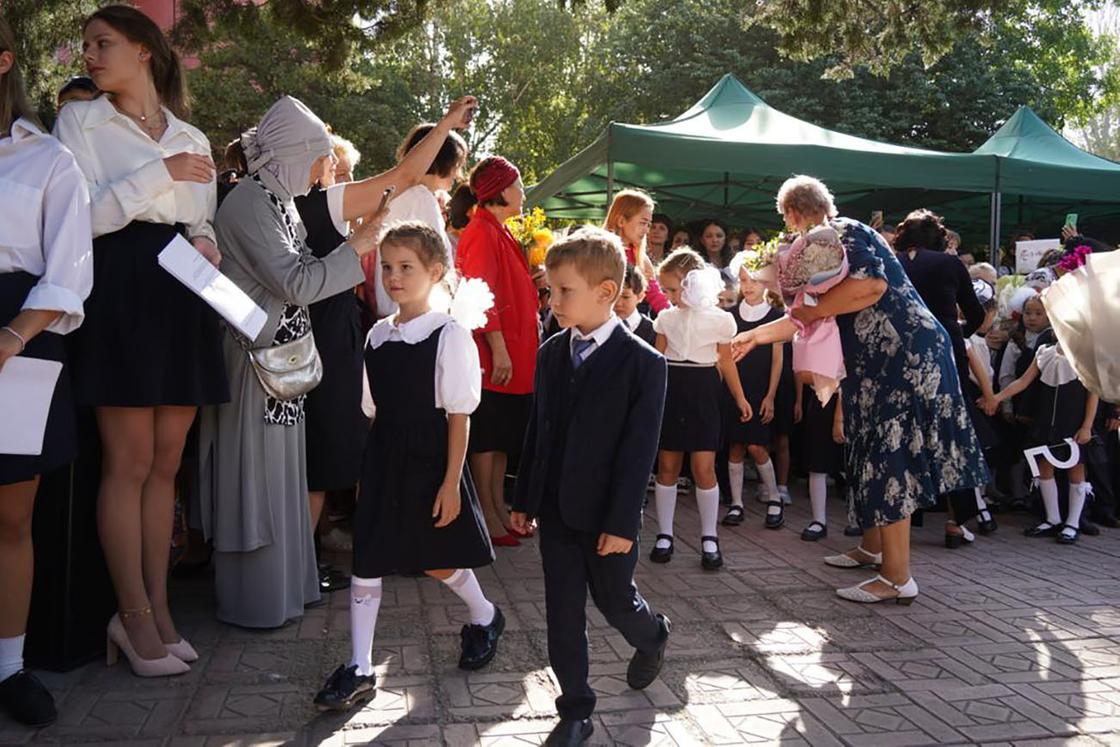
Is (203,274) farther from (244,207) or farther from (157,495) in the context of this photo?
(157,495)

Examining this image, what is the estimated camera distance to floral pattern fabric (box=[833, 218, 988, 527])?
4629 mm

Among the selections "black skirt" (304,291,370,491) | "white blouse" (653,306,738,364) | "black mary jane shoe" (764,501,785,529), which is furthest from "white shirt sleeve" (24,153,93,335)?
"black mary jane shoe" (764,501,785,529)

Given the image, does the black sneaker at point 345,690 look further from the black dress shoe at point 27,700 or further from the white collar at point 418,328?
the white collar at point 418,328

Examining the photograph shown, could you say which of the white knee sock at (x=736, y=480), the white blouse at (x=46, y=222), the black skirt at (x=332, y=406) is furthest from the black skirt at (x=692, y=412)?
the white blouse at (x=46, y=222)

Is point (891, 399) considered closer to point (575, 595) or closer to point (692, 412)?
point (692, 412)

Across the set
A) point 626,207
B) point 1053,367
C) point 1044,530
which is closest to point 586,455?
point 626,207

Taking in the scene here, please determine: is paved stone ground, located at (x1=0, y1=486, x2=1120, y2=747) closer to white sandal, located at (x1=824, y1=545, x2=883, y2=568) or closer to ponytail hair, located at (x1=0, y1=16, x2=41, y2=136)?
white sandal, located at (x1=824, y1=545, x2=883, y2=568)

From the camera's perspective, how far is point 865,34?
6.70 meters

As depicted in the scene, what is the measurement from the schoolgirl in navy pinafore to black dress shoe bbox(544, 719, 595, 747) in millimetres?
688

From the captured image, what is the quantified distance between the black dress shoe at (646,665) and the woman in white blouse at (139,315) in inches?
64.0

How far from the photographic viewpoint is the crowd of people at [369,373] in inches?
124

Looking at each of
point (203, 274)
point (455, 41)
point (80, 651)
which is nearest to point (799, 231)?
point (203, 274)

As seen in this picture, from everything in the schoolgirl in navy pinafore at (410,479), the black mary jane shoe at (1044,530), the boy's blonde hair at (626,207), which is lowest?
the black mary jane shoe at (1044,530)

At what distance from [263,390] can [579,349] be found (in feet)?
4.69
